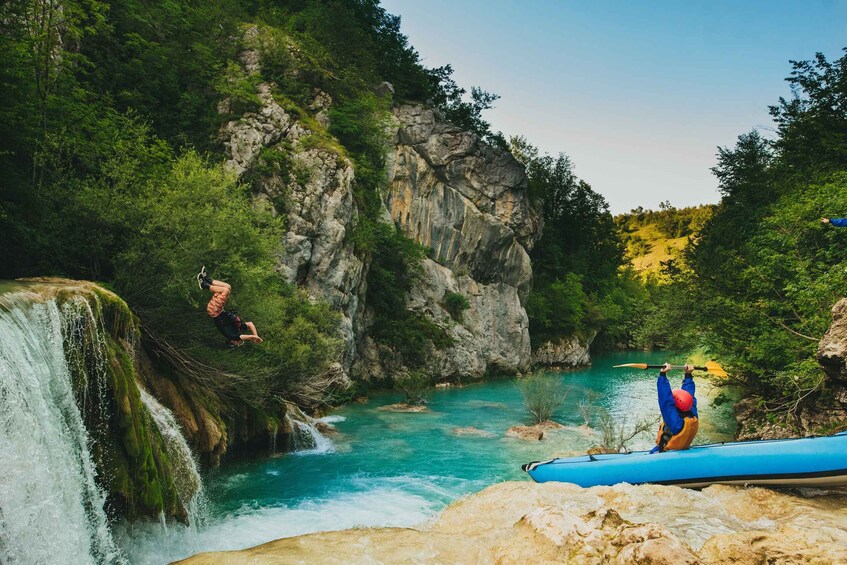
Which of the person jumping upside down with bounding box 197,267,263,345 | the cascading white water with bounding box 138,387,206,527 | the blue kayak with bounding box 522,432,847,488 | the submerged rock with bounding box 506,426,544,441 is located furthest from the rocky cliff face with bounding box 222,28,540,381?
the blue kayak with bounding box 522,432,847,488

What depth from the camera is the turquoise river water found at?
10008mm

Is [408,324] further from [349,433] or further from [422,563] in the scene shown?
[422,563]

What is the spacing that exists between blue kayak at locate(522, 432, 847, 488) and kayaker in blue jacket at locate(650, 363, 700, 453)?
34 centimetres

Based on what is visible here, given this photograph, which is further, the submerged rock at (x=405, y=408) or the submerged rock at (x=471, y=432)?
the submerged rock at (x=405, y=408)

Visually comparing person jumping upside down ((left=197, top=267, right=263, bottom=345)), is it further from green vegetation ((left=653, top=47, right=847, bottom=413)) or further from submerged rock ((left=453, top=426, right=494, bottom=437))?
green vegetation ((left=653, top=47, right=847, bottom=413))

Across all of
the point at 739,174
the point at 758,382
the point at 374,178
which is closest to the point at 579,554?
the point at 758,382

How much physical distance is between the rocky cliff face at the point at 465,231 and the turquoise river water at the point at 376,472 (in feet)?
32.0

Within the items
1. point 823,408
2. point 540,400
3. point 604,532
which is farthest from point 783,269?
point 604,532

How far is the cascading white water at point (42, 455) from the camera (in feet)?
19.8

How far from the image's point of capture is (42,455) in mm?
6496

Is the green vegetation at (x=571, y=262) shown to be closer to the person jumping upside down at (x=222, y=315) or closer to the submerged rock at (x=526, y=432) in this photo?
the submerged rock at (x=526, y=432)

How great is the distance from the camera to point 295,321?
1717 centimetres

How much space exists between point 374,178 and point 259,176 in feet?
28.5

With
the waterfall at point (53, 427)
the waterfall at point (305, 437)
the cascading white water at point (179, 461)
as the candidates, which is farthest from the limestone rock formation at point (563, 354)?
the waterfall at point (53, 427)
